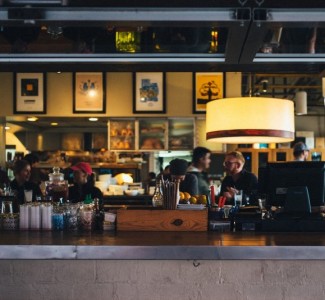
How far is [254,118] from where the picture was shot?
12.9 feet

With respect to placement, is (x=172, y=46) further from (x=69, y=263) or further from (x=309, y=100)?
(x=309, y=100)

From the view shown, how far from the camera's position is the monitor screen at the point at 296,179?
3.24 meters

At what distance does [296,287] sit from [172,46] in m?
1.46

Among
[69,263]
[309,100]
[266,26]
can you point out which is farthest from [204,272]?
[309,100]

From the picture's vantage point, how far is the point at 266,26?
8.13 feet

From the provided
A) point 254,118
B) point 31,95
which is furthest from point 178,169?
point 31,95

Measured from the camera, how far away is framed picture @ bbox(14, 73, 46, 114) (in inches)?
313

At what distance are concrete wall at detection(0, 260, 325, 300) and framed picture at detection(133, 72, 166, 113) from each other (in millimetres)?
5482

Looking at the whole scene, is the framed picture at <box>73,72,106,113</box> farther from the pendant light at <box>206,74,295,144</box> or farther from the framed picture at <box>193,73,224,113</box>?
the pendant light at <box>206,74,295,144</box>

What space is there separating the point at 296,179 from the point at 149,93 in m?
4.95

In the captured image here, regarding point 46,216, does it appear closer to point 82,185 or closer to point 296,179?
point 296,179

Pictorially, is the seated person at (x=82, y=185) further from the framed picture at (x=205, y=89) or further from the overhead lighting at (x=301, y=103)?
the overhead lighting at (x=301, y=103)

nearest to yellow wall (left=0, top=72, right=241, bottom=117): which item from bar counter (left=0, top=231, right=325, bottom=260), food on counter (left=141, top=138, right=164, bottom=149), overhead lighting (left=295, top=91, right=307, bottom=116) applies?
food on counter (left=141, top=138, right=164, bottom=149)

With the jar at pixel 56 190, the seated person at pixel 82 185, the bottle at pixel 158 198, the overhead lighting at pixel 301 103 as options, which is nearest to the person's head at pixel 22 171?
the seated person at pixel 82 185
